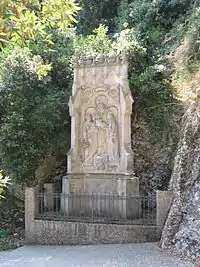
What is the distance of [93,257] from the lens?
888cm

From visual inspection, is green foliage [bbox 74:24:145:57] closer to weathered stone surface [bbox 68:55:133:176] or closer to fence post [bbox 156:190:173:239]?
weathered stone surface [bbox 68:55:133:176]

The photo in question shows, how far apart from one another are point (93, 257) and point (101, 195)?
2801 millimetres

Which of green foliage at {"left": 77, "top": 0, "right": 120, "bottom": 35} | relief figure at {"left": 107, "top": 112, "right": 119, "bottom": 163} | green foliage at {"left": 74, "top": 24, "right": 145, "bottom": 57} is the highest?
green foliage at {"left": 77, "top": 0, "right": 120, "bottom": 35}

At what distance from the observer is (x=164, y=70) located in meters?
13.8

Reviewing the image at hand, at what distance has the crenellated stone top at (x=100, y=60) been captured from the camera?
1195 cm

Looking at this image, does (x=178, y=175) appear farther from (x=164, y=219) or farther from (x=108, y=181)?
(x=108, y=181)

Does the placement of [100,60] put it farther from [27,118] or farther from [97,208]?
[97,208]

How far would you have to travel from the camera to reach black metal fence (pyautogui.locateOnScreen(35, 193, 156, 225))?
11.2 meters

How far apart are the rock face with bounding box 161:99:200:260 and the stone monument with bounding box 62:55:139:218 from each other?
1.66 meters

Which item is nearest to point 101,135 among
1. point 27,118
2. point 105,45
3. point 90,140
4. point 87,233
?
point 90,140

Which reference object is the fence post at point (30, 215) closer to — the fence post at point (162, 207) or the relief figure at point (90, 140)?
the relief figure at point (90, 140)

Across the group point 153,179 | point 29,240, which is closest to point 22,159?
point 29,240

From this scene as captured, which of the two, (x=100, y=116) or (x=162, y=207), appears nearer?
(x=162, y=207)

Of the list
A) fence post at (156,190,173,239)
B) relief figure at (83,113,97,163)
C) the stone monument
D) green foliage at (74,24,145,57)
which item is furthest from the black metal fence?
green foliage at (74,24,145,57)
